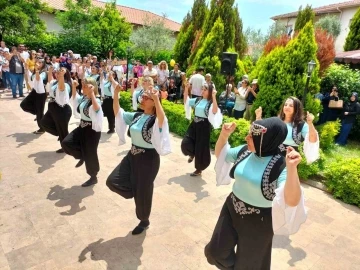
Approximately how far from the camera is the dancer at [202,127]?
5.59m

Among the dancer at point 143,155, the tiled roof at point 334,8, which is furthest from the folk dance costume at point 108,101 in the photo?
the tiled roof at point 334,8

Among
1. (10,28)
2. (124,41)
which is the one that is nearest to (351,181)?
(10,28)

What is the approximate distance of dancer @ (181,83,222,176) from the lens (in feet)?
18.3

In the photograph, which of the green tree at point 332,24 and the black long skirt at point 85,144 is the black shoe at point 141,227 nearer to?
the black long skirt at point 85,144

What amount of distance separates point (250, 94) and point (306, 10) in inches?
434

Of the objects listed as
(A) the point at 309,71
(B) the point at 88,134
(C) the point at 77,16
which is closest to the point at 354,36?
(A) the point at 309,71

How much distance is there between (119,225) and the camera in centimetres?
424

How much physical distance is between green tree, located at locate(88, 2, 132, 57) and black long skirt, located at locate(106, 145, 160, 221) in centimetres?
2372

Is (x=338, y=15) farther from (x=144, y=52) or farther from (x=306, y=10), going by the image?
(x=144, y=52)

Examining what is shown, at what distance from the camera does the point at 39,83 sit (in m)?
7.55

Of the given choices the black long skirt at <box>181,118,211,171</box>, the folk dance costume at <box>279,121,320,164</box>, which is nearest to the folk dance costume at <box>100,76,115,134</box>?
the black long skirt at <box>181,118,211,171</box>

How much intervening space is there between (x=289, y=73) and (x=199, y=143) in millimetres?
3990

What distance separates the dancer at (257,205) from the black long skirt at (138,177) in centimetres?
136

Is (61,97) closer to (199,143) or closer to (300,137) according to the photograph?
(199,143)
